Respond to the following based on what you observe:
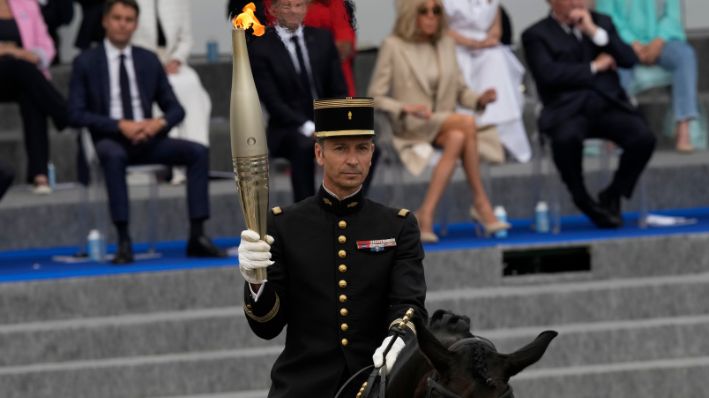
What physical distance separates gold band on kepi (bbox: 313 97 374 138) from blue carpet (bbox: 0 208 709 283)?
15.2 feet

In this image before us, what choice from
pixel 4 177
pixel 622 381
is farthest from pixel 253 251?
pixel 4 177

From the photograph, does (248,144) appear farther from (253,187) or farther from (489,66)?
(489,66)

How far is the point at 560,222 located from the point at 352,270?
6.08 m

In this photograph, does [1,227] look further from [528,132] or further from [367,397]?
[367,397]

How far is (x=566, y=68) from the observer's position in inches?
392

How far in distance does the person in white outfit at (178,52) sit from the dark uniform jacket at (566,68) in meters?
2.20

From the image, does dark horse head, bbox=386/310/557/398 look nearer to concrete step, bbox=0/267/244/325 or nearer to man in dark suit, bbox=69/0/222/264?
concrete step, bbox=0/267/244/325

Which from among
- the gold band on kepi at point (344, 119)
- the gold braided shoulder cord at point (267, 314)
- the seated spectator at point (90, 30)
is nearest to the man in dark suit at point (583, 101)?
the seated spectator at point (90, 30)

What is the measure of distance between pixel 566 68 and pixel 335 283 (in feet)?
19.1

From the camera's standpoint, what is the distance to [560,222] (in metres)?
10.3

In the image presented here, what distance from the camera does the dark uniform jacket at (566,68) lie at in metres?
9.92

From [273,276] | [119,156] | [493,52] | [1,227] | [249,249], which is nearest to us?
[249,249]

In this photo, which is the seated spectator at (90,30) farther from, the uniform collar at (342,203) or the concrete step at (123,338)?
the uniform collar at (342,203)

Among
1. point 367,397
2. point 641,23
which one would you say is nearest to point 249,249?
point 367,397
